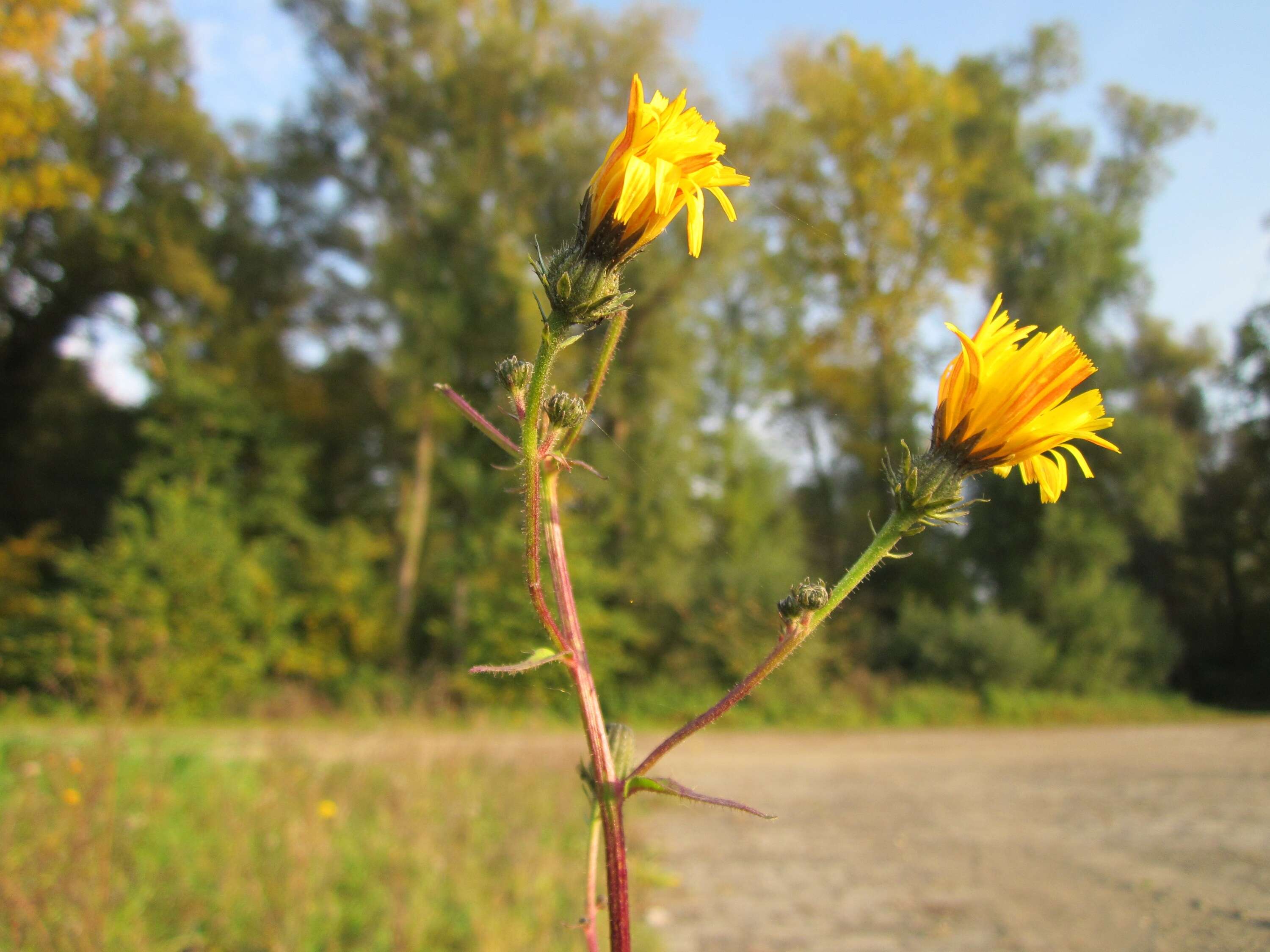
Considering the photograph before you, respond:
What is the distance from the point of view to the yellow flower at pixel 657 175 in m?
0.65

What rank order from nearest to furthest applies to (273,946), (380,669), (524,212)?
(273,946), (524,212), (380,669)

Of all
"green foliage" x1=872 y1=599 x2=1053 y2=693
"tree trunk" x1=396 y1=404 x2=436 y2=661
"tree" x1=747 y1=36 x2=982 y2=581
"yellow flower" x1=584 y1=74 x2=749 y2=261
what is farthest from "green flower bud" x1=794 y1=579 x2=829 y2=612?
"tree trunk" x1=396 y1=404 x2=436 y2=661

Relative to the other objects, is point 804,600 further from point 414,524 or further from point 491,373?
point 414,524

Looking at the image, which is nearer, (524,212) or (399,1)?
(524,212)

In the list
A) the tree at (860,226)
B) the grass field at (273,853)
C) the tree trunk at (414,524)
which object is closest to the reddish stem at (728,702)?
the grass field at (273,853)

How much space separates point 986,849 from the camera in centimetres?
607

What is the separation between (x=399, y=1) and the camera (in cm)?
1722

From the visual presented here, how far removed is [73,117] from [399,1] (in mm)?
7128

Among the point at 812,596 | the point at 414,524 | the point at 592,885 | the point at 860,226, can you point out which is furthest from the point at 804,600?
the point at 414,524

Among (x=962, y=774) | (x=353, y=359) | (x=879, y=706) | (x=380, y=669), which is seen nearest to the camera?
(x=962, y=774)

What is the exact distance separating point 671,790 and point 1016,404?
1.42 feet

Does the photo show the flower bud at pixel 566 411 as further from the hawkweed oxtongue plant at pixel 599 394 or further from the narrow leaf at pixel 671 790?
the narrow leaf at pixel 671 790

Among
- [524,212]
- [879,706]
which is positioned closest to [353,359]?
[524,212]

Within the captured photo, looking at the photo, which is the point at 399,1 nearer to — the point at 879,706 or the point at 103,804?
the point at 879,706
